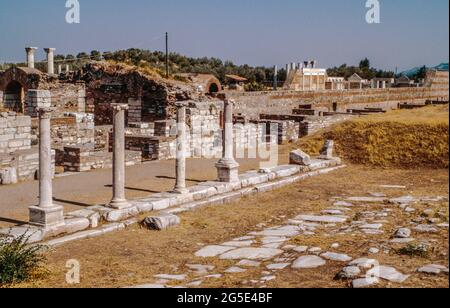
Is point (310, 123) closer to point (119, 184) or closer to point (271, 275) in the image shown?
point (119, 184)

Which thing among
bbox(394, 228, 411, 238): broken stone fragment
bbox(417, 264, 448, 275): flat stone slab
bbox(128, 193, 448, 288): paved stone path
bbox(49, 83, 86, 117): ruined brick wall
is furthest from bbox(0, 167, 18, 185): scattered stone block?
bbox(49, 83, 86, 117): ruined brick wall

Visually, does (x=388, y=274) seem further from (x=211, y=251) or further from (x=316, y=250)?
(x=211, y=251)

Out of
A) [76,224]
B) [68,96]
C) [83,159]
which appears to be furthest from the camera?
[68,96]

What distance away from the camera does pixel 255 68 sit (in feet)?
213

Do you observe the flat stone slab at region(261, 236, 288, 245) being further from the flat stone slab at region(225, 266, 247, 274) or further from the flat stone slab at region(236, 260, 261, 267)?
the flat stone slab at region(225, 266, 247, 274)

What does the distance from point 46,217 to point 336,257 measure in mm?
4424

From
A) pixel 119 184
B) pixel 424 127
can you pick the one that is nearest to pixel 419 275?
pixel 119 184

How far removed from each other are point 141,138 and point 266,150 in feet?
15.7

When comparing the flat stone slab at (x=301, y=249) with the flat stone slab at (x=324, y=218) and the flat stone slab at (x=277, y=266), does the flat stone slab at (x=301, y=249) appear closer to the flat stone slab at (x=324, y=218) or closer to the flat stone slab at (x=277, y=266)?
the flat stone slab at (x=277, y=266)

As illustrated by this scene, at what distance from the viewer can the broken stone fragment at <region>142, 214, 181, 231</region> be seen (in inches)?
386

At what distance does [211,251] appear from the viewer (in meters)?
8.48

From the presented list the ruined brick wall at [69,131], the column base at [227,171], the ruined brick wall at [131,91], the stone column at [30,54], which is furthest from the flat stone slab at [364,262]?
the stone column at [30,54]

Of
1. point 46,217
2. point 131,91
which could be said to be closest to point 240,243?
point 46,217

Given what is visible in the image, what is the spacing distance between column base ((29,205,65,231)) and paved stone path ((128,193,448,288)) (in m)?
2.35
